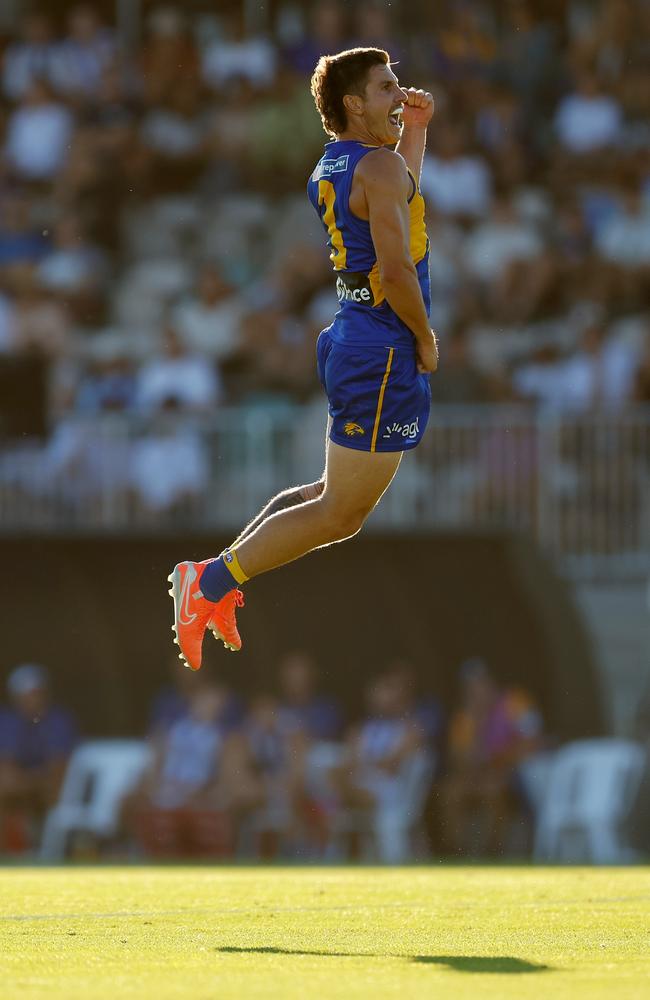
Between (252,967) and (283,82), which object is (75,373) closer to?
(283,82)

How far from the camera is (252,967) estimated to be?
17.6ft

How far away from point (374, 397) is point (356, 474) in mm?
268

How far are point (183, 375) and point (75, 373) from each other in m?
0.99

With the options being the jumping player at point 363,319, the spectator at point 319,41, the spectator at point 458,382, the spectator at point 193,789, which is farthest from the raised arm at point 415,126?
the spectator at point 319,41

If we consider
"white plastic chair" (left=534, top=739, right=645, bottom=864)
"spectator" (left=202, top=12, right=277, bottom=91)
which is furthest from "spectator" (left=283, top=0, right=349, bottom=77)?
"white plastic chair" (left=534, top=739, right=645, bottom=864)

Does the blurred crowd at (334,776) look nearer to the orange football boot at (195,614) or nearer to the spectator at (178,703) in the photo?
the spectator at (178,703)

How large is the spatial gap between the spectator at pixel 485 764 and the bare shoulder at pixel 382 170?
893 centimetres

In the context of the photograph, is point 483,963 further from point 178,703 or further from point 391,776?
point 178,703

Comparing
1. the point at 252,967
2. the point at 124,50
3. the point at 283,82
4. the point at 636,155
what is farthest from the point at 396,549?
the point at 252,967

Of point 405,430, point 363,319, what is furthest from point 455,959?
point 363,319

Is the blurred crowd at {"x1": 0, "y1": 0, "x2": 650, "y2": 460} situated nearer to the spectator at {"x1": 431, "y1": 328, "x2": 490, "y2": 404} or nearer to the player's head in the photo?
the spectator at {"x1": 431, "y1": 328, "x2": 490, "y2": 404}

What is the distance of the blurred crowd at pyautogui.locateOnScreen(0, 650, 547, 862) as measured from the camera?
15.7m

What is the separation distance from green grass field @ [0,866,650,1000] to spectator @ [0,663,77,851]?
8.22 meters

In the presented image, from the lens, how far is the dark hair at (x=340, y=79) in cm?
728
